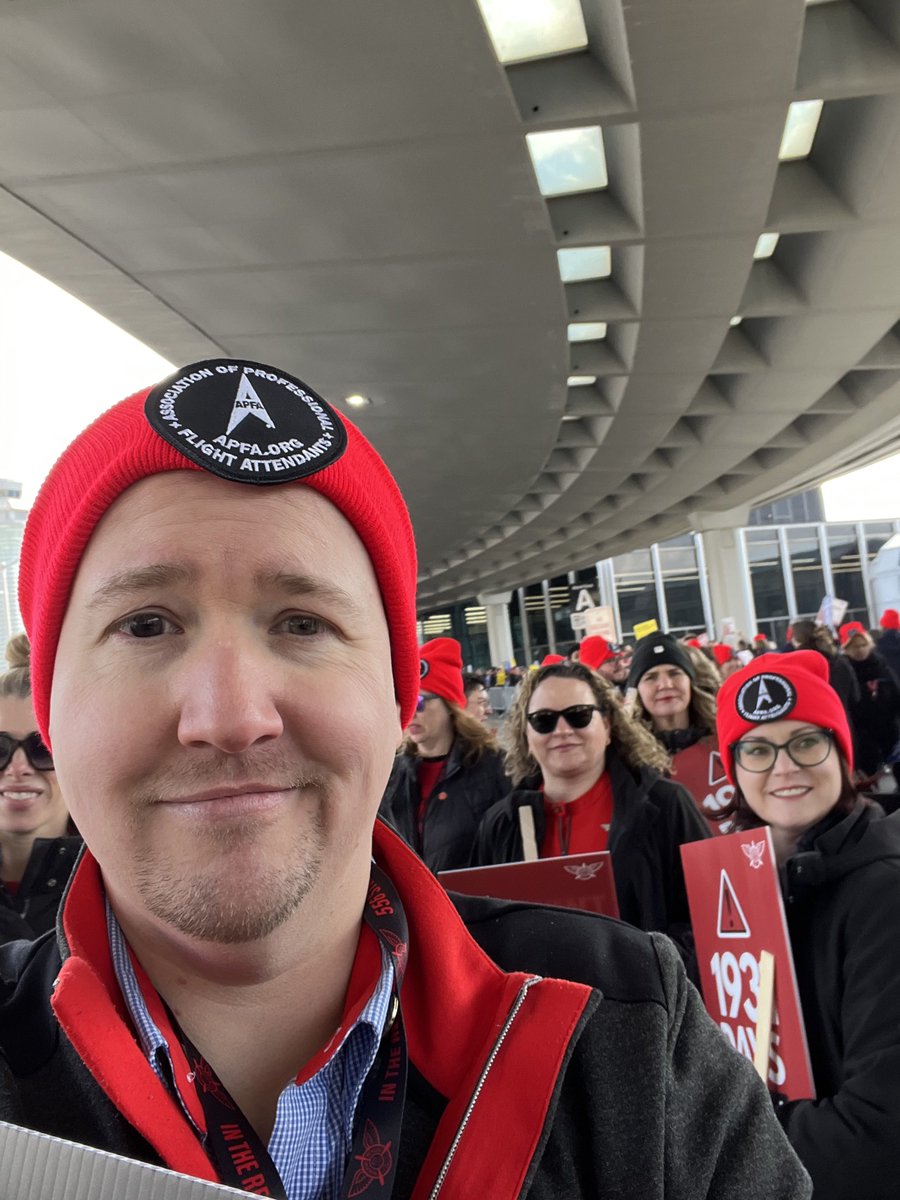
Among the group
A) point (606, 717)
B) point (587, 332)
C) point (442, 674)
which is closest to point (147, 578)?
point (606, 717)

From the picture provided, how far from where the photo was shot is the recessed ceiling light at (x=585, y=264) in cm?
959

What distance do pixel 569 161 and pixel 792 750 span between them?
5.86 meters

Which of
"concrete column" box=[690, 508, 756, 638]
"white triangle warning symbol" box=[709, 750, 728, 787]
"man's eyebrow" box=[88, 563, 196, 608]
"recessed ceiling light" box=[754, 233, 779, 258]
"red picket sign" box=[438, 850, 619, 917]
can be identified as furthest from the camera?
"concrete column" box=[690, 508, 756, 638]

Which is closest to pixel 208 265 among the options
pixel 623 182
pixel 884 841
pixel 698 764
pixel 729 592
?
pixel 623 182

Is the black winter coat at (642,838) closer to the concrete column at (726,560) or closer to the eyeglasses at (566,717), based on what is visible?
the eyeglasses at (566,717)

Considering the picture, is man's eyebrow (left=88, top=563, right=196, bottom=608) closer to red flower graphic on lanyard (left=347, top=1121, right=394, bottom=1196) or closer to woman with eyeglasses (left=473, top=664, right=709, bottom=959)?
red flower graphic on lanyard (left=347, top=1121, right=394, bottom=1196)

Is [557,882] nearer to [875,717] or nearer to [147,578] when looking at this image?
[147,578]

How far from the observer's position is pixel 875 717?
8.95 metres

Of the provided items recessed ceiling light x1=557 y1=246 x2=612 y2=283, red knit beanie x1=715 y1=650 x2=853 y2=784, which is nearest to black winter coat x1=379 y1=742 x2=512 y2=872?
red knit beanie x1=715 y1=650 x2=853 y2=784

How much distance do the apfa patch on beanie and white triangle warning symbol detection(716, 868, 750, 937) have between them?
3.55 metres

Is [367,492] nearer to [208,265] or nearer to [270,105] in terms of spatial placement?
[270,105]

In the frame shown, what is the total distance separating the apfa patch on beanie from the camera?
602 cm

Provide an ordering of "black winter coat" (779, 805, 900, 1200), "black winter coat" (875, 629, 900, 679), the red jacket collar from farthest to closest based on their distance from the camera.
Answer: "black winter coat" (875, 629, 900, 679) → "black winter coat" (779, 805, 900, 1200) → the red jacket collar

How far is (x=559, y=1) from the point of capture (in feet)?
18.4
